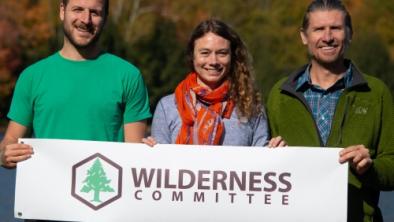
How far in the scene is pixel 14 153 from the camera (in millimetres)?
6102

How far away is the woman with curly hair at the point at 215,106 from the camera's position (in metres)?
6.16

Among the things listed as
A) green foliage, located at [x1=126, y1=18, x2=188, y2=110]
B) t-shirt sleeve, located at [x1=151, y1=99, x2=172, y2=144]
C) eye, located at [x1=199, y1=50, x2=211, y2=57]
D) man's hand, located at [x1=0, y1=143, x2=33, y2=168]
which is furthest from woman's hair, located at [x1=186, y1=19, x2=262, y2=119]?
green foliage, located at [x1=126, y1=18, x2=188, y2=110]

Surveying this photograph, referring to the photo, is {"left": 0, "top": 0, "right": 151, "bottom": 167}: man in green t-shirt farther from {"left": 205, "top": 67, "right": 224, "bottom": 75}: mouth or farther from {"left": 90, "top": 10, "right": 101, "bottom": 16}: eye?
{"left": 205, "top": 67, "right": 224, "bottom": 75}: mouth

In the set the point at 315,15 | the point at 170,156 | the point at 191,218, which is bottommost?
the point at 191,218

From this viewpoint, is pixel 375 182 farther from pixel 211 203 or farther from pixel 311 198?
pixel 211 203

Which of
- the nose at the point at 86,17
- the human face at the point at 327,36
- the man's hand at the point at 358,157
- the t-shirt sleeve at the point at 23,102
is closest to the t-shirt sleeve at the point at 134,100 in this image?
the nose at the point at 86,17

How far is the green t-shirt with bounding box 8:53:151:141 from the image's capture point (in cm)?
606

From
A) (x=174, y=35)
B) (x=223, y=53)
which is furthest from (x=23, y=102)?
(x=174, y=35)

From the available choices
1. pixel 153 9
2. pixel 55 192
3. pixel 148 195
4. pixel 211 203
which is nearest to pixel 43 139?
pixel 55 192

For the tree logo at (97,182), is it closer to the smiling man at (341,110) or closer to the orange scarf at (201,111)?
the orange scarf at (201,111)

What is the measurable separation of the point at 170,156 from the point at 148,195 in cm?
28

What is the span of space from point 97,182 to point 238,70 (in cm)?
114

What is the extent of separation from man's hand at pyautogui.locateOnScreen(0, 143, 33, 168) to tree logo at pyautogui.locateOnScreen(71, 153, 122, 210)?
317 mm

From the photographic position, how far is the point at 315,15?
6117 mm
